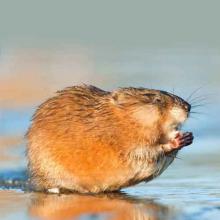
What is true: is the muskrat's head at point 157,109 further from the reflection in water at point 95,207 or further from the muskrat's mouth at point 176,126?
the reflection in water at point 95,207

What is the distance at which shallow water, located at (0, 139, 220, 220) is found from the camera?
8.84 meters

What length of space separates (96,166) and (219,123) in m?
6.09

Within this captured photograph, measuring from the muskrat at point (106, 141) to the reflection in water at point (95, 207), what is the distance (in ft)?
0.64

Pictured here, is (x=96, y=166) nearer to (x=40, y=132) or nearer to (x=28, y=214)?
(x=40, y=132)

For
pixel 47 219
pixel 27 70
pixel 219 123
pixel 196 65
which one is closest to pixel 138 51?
pixel 196 65

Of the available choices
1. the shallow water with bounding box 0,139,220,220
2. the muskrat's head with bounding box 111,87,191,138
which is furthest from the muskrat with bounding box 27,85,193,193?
the shallow water with bounding box 0,139,220,220

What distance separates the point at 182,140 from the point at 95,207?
3.96 feet

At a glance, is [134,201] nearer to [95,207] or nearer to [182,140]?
[95,207]

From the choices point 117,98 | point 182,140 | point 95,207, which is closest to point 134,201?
point 95,207

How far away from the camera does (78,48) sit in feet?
96.8

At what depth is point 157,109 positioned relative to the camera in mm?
10281

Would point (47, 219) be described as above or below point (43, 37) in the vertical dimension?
below

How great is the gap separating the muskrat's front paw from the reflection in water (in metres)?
0.63

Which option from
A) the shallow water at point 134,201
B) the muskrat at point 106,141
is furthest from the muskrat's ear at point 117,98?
the shallow water at point 134,201
